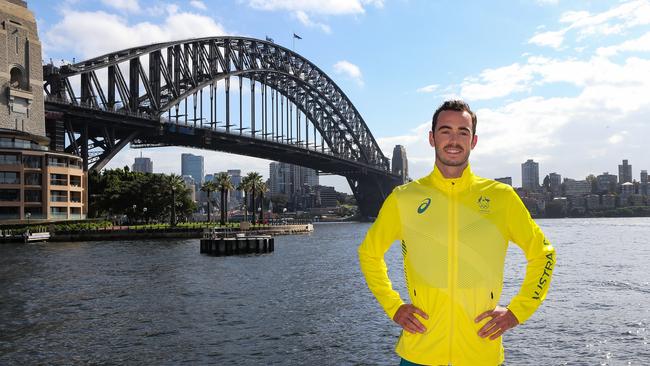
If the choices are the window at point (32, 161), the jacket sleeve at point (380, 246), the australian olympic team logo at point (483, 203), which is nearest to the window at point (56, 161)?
the window at point (32, 161)

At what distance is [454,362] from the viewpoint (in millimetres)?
4418

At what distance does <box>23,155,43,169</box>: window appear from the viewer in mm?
93125

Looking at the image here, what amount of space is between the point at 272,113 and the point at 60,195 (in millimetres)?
70001

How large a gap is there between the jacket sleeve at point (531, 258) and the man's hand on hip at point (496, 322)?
6 cm

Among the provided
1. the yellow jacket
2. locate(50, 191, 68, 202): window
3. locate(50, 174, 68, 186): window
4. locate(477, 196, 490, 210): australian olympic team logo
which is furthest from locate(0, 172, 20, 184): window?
locate(477, 196, 490, 210): australian olympic team logo

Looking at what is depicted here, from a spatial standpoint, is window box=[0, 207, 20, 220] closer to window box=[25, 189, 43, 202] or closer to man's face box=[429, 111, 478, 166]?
window box=[25, 189, 43, 202]

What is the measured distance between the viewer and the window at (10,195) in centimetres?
9085

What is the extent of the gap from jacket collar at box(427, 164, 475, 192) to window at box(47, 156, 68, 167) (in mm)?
101309

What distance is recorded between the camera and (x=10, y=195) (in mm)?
91312

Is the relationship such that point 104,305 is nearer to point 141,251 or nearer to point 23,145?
point 141,251

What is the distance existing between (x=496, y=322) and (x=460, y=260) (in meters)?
0.50

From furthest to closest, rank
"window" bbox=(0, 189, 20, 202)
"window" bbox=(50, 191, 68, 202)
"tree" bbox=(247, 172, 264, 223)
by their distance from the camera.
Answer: "tree" bbox=(247, 172, 264, 223) < "window" bbox=(50, 191, 68, 202) < "window" bbox=(0, 189, 20, 202)

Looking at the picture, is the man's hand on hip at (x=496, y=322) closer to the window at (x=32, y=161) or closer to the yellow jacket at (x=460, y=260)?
the yellow jacket at (x=460, y=260)

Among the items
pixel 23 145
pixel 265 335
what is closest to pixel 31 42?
pixel 23 145
